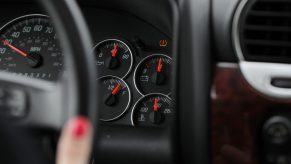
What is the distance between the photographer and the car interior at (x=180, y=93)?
95 cm

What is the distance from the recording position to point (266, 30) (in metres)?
1.26

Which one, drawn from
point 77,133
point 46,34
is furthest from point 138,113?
point 77,133

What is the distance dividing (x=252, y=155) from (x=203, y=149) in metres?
0.10

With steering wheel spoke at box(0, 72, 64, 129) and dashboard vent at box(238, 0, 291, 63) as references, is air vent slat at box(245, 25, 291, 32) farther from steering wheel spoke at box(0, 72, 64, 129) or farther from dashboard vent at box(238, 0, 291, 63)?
steering wheel spoke at box(0, 72, 64, 129)

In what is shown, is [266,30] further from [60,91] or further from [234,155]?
[60,91]

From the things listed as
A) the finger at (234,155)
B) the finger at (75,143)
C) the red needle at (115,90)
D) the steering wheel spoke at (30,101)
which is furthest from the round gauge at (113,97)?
the finger at (75,143)

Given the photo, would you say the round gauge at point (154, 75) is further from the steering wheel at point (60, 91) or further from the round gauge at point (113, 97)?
the steering wheel at point (60, 91)

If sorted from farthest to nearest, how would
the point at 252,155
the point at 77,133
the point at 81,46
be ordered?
1. the point at 252,155
2. the point at 81,46
3. the point at 77,133

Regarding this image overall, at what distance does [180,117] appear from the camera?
1275 mm

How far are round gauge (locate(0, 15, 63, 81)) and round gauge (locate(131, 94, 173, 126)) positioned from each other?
322mm

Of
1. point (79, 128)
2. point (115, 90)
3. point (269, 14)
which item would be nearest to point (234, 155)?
point (269, 14)

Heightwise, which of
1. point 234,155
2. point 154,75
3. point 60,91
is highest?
point 154,75

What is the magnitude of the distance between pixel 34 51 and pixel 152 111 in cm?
50

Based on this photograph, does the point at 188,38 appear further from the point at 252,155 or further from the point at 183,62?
the point at 252,155
